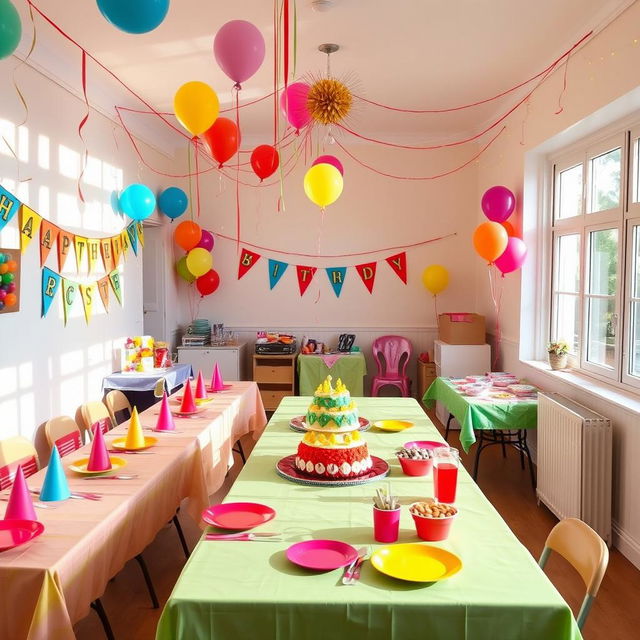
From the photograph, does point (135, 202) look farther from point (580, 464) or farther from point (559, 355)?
point (580, 464)

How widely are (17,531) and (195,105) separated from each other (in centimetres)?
234

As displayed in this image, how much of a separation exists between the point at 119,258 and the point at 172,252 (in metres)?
1.44

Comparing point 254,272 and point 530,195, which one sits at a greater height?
point 530,195

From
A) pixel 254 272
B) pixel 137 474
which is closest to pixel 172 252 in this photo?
pixel 254 272

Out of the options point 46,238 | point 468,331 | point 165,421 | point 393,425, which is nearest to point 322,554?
point 393,425

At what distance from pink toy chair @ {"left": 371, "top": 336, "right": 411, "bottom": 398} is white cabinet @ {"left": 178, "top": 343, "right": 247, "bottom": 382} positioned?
1412mm

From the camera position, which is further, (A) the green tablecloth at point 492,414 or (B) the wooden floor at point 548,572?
(A) the green tablecloth at point 492,414

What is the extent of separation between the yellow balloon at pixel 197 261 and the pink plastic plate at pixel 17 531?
4.47 m

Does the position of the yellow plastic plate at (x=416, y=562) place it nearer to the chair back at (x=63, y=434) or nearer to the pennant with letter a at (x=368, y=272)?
the chair back at (x=63, y=434)

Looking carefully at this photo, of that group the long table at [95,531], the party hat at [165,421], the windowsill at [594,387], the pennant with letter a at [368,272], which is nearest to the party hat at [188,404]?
the long table at [95,531]

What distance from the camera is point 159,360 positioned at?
5.27 meters

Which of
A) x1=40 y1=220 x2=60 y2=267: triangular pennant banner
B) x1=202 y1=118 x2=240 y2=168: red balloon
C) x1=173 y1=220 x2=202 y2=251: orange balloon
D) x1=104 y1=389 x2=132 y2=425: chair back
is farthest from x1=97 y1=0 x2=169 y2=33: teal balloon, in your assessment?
x1=173 y1=220 x2=202 y2=251: orange balloon

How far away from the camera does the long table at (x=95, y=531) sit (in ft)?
5.70

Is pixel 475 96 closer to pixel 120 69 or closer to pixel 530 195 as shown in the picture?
pixel 530 195
